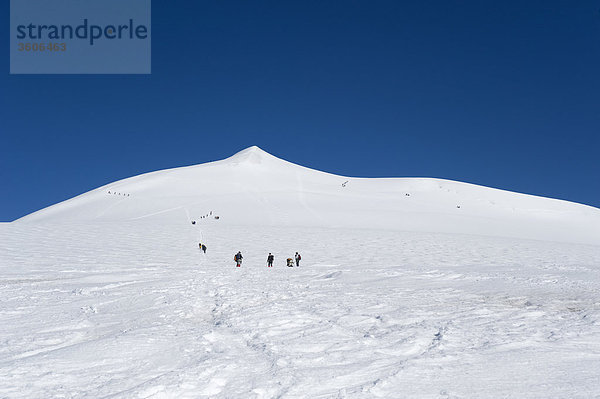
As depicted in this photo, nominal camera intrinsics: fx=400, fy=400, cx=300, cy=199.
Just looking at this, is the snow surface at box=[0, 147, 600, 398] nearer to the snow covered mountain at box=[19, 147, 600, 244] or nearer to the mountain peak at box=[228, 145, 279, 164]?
the snow covered mountain at box=[19, 147, 600, 244]

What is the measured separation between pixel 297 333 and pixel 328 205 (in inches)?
1988

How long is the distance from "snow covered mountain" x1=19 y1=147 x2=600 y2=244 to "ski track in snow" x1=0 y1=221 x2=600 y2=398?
29.8 metres

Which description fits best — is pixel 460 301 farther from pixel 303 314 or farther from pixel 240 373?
pixel 240 373

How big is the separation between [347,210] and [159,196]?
3053 centimetres

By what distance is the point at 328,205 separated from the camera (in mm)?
58094

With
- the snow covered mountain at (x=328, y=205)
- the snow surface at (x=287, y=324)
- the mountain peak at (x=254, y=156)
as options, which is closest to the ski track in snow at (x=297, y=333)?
the snow surface at (x=287, y=324)

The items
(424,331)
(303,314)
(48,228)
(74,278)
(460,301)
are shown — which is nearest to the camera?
(424,331)

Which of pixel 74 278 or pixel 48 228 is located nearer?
pixel 74 278

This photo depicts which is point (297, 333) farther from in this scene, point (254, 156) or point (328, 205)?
point (254, 156)

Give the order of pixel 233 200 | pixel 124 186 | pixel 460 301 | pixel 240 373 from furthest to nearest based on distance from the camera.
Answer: pixel 124 186 < pixel 233 200 < pixel 460 301 < pixel 240 373

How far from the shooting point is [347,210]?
2156 inches

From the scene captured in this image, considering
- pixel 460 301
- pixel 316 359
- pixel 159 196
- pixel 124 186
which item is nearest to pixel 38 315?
pixel 316 359

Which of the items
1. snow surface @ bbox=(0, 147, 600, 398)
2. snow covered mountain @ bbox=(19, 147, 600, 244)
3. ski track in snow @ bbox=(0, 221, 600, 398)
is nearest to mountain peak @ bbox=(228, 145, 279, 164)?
snow covered mountain @ bbox=(19, 147, 600, 244)

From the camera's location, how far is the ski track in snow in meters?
5.32
